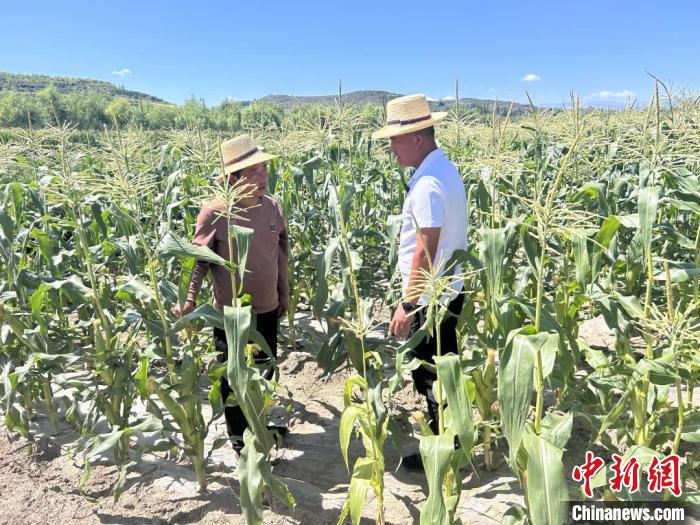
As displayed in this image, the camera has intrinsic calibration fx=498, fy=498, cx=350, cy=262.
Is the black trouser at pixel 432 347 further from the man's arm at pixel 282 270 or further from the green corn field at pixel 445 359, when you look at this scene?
the man's arm at pixel 282 270

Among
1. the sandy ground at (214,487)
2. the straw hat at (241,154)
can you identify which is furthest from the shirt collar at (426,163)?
the sandy ground at (214,487)

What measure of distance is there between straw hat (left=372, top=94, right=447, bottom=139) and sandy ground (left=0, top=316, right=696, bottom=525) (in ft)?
6.42

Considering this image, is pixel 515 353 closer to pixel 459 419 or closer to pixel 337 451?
pixel 459 419

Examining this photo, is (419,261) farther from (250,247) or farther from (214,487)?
(214,487)

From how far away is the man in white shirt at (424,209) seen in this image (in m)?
2.76

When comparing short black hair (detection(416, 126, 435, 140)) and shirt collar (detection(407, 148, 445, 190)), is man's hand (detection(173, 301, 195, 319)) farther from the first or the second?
short black hair (detection(416, 126, 435, 140))

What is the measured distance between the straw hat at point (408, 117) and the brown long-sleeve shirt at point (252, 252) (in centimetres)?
89

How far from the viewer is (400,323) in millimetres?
2904

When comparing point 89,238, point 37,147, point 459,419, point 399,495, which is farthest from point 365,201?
point 459,419

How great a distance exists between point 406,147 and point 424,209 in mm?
422

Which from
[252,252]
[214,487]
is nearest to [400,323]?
[252,252]

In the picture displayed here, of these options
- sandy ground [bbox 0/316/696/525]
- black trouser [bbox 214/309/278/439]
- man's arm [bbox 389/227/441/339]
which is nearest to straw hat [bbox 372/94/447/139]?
man's arm [bbox 389/227/441/339]

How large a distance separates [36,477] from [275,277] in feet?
6.55

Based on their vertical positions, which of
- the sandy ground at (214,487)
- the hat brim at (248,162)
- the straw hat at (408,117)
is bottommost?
the sandy ground at (214,487)
